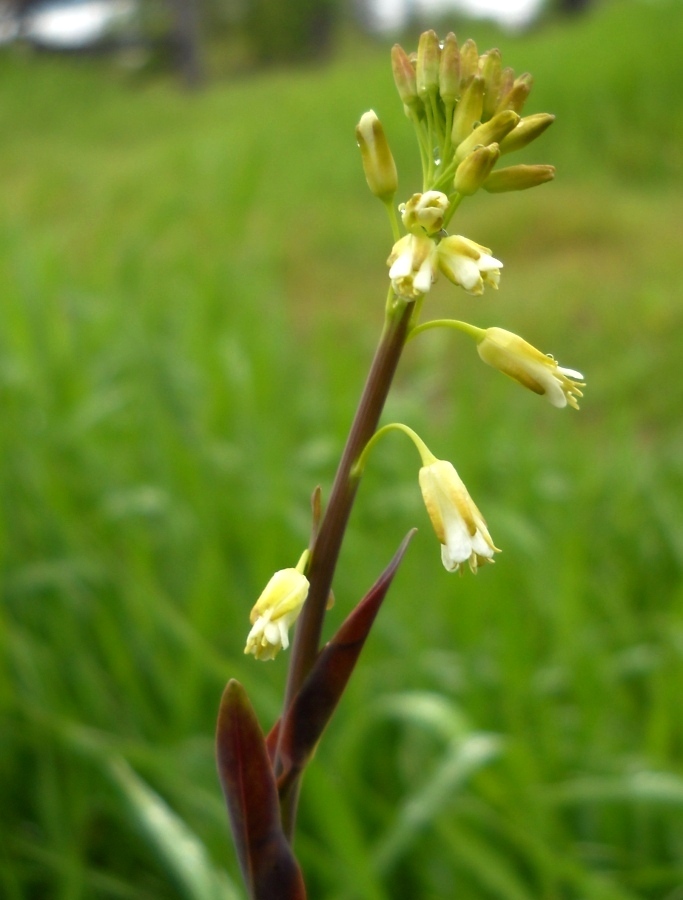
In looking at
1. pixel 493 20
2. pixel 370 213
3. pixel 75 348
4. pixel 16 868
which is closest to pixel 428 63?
pixel 16 868

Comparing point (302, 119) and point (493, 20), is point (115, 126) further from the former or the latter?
point (493, 20)

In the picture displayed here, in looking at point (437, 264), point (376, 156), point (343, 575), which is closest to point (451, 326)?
point (437, 264)

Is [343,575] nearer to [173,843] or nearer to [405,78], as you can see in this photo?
[173,843]

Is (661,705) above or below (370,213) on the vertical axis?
above

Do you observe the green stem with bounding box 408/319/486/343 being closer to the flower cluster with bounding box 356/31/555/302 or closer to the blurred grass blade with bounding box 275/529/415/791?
the flower cluster with bounding box 356/31/555/302

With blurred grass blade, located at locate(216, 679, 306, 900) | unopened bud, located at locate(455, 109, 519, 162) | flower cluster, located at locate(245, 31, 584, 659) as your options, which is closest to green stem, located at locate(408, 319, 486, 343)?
flower cluster, located at locate(245, 31, 584, 659)

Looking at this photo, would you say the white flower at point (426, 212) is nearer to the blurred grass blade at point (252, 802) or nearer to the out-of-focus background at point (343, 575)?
the blurred grass blade at point (252, 802)

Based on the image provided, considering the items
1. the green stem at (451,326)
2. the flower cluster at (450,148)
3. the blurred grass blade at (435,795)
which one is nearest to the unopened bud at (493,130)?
the flower cluster at (450,148)
